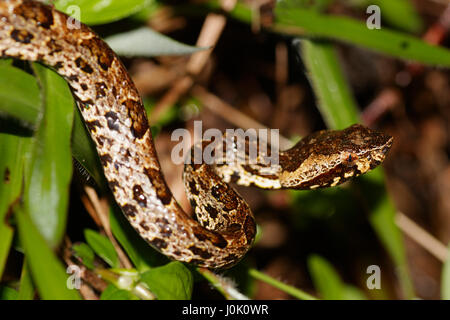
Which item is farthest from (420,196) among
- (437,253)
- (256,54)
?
(256,54)

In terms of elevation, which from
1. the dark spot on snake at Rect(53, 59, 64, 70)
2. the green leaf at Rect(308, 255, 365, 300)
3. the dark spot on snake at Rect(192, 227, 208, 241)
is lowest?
the green leaf at Rect(308, 255, 365, 300)

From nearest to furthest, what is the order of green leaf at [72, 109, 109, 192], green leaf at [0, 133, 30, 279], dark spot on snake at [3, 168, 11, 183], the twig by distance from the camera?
green leaf at [0, 133, 30, 279] < dark spot on snake at [3, 168, 11, 183] < green leaf at [72, 109, 109, 192] < the twig

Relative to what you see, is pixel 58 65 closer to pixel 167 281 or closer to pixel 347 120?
pixel 167 281

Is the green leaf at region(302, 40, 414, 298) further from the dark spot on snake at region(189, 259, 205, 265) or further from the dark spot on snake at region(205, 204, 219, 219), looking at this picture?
the dark spot on snake at region(189, 259, 205, 265)

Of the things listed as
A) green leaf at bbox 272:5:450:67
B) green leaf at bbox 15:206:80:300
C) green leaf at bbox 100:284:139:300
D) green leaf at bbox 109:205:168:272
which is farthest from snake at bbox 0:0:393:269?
green leaf at bbox 272:5:450:67

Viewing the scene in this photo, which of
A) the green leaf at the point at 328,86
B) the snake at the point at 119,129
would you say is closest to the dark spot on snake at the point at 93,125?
the snake at the point at 119,129
